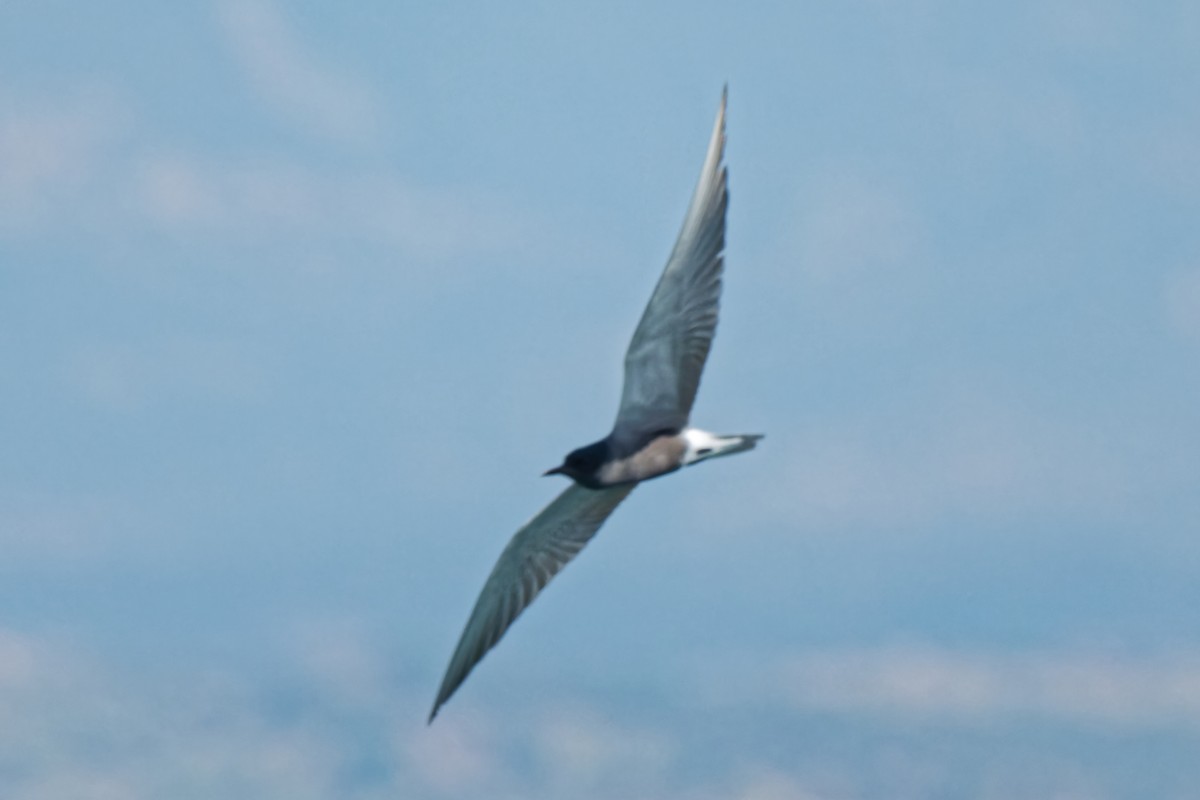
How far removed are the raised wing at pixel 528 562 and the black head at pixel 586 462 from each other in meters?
0.75

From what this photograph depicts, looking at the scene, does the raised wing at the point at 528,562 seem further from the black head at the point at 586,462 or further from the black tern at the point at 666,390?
the black head at the point at 586,462

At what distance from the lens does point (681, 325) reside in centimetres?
2055

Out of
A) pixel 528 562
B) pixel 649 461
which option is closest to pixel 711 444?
pixel 649 461

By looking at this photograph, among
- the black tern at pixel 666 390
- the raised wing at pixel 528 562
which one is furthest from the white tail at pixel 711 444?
the raised wing at pixel 528 562

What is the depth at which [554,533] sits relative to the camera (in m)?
22.0

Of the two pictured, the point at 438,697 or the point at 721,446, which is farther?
the point at 438,697

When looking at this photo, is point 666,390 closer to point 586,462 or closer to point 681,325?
point 681,325

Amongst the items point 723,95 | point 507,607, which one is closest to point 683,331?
point 723,95

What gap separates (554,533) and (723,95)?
6.05 meters

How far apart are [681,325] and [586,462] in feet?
6.72

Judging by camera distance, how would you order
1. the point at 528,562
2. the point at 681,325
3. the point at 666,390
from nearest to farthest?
the point at 681,325
the point at 666,390
the point at 528,562

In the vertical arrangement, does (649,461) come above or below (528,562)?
below

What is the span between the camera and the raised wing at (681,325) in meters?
20.3

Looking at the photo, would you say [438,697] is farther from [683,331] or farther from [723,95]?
[723,95]
